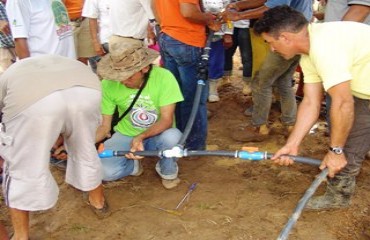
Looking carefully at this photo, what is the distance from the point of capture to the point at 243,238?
3096mm

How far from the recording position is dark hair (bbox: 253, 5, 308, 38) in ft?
8.79

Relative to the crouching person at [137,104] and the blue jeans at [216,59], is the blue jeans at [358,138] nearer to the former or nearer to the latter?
the crouching person at [137,104]

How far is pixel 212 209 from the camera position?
11.3 ft

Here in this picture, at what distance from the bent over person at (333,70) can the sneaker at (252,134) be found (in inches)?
59.5

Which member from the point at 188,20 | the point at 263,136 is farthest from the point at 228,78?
the point at 188,20

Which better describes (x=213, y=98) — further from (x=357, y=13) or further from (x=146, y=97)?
(x=357, y=13)

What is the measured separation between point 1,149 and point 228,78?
3984mm

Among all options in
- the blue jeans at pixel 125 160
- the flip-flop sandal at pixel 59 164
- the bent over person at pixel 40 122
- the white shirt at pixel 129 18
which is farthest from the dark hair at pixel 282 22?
the flip-flop sandal at pixel 59 164

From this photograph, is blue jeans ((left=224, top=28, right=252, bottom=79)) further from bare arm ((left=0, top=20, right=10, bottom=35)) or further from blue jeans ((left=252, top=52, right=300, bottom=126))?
bare arm ((left=0, top=20, right=10, bottom=35))

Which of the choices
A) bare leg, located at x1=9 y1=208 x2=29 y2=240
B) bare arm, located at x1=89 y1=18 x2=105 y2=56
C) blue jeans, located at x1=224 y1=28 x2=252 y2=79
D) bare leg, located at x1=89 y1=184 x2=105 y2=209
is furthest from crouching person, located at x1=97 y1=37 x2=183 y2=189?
blue jeans, located at x1=224 y1=28 x2=252 y2=79

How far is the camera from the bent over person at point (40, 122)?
2600mm

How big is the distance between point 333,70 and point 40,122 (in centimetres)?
179

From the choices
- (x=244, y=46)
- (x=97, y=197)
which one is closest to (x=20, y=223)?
(x=97, y=197)

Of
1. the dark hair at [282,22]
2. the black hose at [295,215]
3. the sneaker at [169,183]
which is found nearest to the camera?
the black hose at [295,215]
